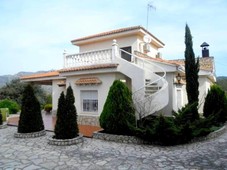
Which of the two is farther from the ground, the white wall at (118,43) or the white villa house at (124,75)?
the white wall at (118,43)

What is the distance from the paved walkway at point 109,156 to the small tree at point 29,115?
4.12 ft

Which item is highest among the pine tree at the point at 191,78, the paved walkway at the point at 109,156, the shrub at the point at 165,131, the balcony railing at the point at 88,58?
the balcony railing at the point at 88,58

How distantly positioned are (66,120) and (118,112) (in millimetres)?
2628

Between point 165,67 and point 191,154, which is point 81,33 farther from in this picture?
point 191,154

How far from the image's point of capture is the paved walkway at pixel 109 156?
6887 mm

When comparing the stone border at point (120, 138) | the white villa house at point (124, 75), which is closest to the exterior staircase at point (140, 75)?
the white villa house at point (124, 75)

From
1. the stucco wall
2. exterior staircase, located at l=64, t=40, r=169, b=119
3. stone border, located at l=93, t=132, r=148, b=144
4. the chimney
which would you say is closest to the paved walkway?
stone border, located at l=93, t=132, r=148, b=144

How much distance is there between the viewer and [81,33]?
2086 cm

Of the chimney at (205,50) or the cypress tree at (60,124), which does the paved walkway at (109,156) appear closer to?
the cypress tree at (60,124)

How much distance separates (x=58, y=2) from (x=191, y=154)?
387 inches

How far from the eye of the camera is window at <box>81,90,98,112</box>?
14.7m

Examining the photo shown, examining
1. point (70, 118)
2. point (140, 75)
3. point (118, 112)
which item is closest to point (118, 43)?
point (140, 75)

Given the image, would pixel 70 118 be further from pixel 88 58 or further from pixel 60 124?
pixel 88 58

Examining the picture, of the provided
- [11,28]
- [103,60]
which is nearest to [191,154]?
[103,60]
